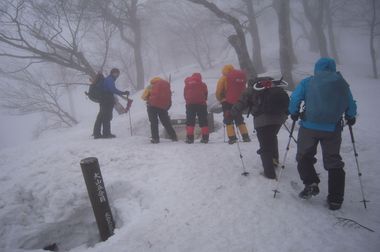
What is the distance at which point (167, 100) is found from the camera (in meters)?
8.02

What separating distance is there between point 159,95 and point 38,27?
10.2 metres

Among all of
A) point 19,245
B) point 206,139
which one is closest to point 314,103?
point 206,139

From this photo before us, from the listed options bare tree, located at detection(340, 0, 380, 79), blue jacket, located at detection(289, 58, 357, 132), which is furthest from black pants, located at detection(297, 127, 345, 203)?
bare tree, located at detection(340, 0, 380, 79)

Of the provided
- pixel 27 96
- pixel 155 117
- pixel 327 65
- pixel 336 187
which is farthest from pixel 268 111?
pixel 27 96

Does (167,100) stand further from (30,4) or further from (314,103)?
(30,4)

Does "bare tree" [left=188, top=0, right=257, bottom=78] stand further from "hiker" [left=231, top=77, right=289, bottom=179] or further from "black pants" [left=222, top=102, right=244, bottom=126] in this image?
"hiker" [left=231, top=77, right=289, bottom=179]

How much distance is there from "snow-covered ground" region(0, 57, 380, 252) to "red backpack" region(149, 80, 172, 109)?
4.25ft

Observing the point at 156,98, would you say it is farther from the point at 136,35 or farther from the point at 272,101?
the point at 136,35

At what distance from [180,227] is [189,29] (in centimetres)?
3099

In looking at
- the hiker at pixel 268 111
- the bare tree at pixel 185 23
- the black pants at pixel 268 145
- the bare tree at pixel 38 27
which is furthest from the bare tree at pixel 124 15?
the black pants at pixel 268 145

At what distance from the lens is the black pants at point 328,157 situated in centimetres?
426

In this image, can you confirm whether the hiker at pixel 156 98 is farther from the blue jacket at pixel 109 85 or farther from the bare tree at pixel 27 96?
the bare tree at pixel 27 96

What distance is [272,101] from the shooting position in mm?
5090

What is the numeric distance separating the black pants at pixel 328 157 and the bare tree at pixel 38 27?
12508 mm
